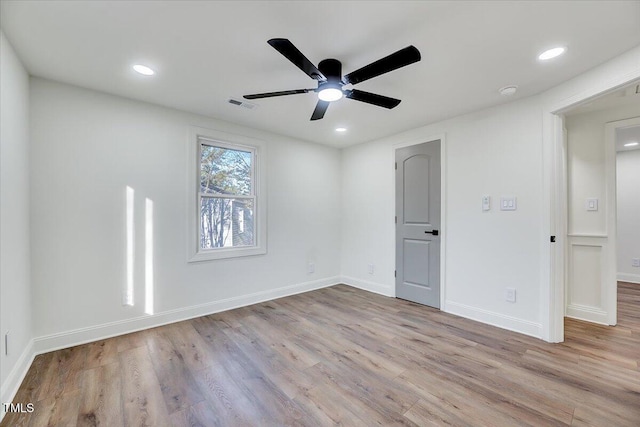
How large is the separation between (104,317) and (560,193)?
4505 mm

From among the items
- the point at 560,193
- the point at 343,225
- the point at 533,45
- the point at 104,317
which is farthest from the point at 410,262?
the point at 104,317

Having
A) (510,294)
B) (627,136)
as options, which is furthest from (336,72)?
(627,136)

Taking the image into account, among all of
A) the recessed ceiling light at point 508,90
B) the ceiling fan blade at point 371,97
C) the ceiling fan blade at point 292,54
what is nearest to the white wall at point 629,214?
the recessed ceiling light at point 508,90

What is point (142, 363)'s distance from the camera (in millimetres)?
2211

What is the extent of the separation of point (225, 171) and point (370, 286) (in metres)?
2.76

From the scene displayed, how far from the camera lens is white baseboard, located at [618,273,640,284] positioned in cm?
Result: 468

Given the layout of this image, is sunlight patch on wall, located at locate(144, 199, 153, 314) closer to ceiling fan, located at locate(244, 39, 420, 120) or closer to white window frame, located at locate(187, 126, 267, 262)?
white window frame, located at locate(187, 126, 267, 262)

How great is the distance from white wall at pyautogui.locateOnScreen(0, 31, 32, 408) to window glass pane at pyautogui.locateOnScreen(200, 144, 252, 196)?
150 cm

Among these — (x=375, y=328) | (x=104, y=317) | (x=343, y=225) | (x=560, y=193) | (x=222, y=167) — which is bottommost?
(x=375, y=328)

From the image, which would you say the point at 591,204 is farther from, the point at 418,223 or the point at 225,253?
the point at 225,253

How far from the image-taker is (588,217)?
311 centimetres

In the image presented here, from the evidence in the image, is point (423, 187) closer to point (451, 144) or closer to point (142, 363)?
point (451, 144)

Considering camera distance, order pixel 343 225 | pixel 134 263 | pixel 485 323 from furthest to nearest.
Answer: pixel 343 225 < pixel 485 323 < pixel 134 263

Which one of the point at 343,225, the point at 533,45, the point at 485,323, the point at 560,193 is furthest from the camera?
the point at 343,225
